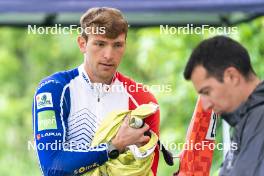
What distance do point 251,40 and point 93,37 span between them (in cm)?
348

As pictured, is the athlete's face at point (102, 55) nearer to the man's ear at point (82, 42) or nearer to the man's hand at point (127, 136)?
the man's ear at point (82, 42)

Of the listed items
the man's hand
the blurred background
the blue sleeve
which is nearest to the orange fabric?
the man's hand

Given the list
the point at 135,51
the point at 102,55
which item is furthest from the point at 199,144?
the point at 135,51

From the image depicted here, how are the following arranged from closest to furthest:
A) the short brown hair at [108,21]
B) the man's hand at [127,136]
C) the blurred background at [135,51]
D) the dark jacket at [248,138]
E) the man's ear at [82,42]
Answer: the dark jacket at [248,138]
the man's hand at [127,136]
the short brown hair at [108,21]
the man's ear at [82,42]
the blurred background at [135,51]

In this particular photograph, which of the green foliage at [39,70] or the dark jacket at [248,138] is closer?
the dark jacket at [248,138]

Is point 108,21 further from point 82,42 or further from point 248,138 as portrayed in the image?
point 248,138

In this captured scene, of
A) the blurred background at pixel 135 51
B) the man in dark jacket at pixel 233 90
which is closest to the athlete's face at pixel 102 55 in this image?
the man in dark jacket at pixel 233 90

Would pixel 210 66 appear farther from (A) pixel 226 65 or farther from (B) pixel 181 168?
(B) pixel 181 168

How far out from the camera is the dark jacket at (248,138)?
2.88m

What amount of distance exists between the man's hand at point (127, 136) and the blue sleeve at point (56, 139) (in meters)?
0.06

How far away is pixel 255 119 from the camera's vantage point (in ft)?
9.75

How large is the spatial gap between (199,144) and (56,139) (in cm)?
66

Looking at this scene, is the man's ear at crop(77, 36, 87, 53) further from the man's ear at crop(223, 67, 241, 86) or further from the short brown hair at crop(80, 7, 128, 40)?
the man's ear at crop(223, 67, 241, 86)

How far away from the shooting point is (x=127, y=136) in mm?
3670
